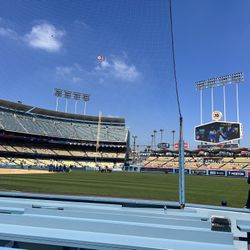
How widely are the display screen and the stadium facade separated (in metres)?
20.3

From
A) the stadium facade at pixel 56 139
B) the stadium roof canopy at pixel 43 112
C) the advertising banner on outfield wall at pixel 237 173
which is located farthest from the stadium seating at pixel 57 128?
the advertising banner on outfield wall at pixel 237 173

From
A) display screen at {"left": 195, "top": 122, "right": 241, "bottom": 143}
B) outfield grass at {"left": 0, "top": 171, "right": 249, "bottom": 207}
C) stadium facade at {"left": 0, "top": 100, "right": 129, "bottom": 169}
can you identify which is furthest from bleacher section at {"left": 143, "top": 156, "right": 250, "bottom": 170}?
outfield grass at {"left": 0, "top": 171, "right": 249, "bottom": 207}

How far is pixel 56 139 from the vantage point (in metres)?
78.4

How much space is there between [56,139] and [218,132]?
37796 mm

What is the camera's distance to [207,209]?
673 centimetres

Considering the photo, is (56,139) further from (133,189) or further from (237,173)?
(133,189)

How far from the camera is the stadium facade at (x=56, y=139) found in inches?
2625

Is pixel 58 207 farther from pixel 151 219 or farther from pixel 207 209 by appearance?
pixel 207 209

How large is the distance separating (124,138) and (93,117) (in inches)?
413

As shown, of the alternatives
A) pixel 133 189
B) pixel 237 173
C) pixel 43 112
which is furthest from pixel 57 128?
pixel 133 189

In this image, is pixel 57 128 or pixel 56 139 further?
pixel 57 128

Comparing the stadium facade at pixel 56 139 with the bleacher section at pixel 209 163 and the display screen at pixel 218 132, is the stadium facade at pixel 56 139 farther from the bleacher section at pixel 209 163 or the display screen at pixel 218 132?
the display screen at pixel 218 132

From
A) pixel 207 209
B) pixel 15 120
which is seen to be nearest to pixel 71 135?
pixel 15 120

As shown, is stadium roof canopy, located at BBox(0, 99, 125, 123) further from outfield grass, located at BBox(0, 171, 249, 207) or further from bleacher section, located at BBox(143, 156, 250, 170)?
outfield grass, located at BBox(0, 171, 249, 207)
